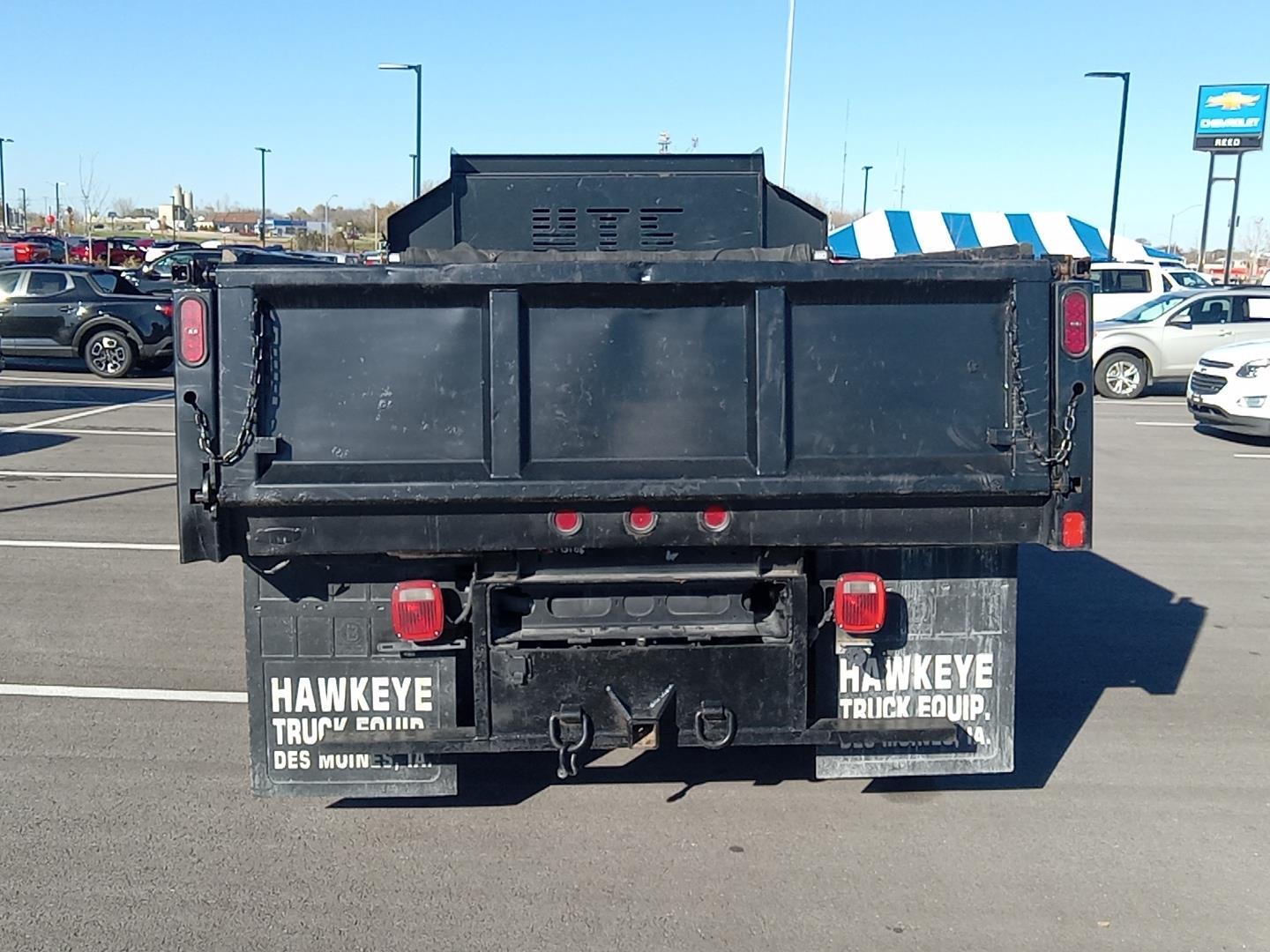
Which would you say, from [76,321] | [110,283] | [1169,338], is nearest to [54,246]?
[110,283]

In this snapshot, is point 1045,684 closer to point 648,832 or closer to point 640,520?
point 648,832

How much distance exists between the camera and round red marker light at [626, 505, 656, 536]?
409 cm

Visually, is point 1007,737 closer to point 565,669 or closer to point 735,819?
point 735,819

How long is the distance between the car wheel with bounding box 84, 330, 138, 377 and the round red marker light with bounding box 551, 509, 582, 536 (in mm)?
17668

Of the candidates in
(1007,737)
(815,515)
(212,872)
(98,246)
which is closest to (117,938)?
(212,872)

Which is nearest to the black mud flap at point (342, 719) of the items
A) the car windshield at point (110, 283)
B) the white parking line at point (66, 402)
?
the white parking line at point (66, 402)

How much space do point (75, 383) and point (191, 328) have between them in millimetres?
17257

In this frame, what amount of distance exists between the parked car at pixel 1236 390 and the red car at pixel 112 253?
43.5m

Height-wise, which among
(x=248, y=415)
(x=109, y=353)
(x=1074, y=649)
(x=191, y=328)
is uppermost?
(x=191, y=328)

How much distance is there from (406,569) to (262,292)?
3.40 ft

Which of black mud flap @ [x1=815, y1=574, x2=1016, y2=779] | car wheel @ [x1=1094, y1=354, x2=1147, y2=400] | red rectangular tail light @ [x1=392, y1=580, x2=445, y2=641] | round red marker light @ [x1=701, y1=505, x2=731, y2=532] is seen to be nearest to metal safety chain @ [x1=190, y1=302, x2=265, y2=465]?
red rectangular tail light @ [x1=392, y1=580, x2=445, y2=641]

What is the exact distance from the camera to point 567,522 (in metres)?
4.09

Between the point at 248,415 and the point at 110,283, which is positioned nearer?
the point at 248,415

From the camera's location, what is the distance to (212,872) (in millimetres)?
4355
